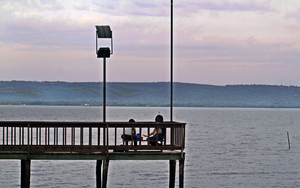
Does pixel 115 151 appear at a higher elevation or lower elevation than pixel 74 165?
higher

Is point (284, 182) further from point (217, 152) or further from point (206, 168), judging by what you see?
point (217, 152)

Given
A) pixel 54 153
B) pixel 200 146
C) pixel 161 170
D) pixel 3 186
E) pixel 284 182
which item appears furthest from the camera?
pixel 200 146

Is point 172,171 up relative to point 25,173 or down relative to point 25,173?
down

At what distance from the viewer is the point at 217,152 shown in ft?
172

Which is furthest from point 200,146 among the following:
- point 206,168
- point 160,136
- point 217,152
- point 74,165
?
point 160,136

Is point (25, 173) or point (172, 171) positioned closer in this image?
point (25, 173)

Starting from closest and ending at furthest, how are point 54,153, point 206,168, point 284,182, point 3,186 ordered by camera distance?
point 54,153 < point 3,186 < point 284,182 < point 206,168

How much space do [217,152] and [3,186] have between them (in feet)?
96.0

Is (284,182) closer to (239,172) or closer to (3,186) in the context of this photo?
(239,172)

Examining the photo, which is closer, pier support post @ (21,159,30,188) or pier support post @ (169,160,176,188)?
pier support post @ (21,159,30,188)

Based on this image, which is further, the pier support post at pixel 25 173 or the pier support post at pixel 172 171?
the pier support post at pixel 172 171

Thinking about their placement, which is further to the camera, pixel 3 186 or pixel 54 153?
pixel 3 186

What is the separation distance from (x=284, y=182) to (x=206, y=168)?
7.81 meters

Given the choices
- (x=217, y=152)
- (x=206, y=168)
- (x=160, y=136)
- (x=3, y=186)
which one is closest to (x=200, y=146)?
(x=217, y=152)
